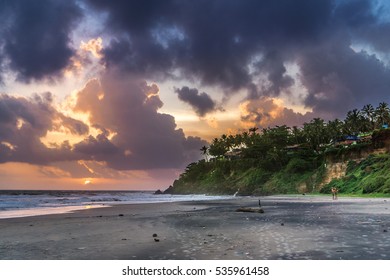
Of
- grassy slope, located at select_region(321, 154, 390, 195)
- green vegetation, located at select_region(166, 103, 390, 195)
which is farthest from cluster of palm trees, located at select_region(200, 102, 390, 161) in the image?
grassy slope, located at select_region(321, 154, 390, 195)

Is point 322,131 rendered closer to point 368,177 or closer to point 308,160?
point 308,160

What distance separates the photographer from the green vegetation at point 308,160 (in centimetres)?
8406

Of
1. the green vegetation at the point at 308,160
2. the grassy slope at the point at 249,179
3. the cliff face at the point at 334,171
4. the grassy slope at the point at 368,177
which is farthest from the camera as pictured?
the grassy slope at the point at 249,179

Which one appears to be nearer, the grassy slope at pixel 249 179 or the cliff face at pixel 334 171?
the cliff face at pixel 334 171

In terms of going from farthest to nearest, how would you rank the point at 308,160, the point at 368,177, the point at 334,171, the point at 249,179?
the point at 249,179, the point at 308,160, the point at 334,171, the point at 368,177

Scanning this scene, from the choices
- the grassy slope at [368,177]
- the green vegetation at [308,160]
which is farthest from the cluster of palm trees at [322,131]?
the grassy slope at [368,177]

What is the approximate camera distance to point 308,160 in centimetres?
12800

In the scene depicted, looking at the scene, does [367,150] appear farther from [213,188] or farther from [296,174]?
[213,188]

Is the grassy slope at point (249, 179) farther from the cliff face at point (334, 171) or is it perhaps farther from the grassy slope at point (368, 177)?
the grassy slope at point (368, 177)

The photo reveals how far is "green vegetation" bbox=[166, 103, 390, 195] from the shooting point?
8406 centimetres

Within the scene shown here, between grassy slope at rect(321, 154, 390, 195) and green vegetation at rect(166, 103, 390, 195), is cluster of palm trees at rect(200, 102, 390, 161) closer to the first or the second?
green vegetation at rect(166, 103, 390, 195)

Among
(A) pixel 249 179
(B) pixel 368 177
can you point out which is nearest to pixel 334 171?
(B) pixel 368 177
